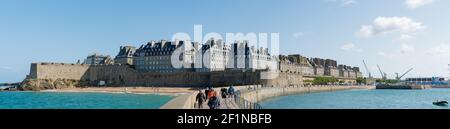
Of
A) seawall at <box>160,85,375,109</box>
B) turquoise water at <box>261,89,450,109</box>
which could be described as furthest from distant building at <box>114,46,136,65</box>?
turquoise water at <box>261,89,450,109</box>

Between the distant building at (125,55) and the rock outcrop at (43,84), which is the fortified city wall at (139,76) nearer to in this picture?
the rock outcrop at (43,84)

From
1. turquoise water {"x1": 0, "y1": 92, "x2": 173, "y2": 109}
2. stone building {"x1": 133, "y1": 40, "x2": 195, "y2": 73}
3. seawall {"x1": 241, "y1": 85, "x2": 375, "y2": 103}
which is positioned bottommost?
turquoise water {"x1": 0, "y1": 92, "x2": 173, "y2": 109}

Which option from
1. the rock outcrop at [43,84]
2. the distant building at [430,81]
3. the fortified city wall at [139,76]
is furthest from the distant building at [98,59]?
the distant building at [430,81]

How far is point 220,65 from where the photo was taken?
116m

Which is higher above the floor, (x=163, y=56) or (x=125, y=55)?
(x=125, y=55)

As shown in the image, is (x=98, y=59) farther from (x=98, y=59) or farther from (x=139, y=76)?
(x=139, y=76)

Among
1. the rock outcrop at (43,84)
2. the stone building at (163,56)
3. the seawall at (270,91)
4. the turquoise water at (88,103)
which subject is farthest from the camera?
the stone building at (163,56)

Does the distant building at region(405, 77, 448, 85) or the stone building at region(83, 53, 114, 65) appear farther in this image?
the distant building at region(405, 77, 448, 85)

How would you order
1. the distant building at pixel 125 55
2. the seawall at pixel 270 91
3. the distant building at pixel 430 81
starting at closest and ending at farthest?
the seawall at pixel 270 91, the distant building at pixel 125 55, the distant building at pixel 430 81

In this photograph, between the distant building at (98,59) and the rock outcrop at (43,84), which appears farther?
the distant building at (98,59)

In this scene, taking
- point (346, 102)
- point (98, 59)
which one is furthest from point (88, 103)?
point (98, 59)

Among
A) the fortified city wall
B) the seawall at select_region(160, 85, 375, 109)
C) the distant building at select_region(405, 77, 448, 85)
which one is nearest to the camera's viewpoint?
the seawall at select_region(160, 85, 375, 109)

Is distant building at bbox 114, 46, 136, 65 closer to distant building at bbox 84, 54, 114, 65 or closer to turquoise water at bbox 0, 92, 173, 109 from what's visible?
distant building at bbox 84, 54, 114, 65
